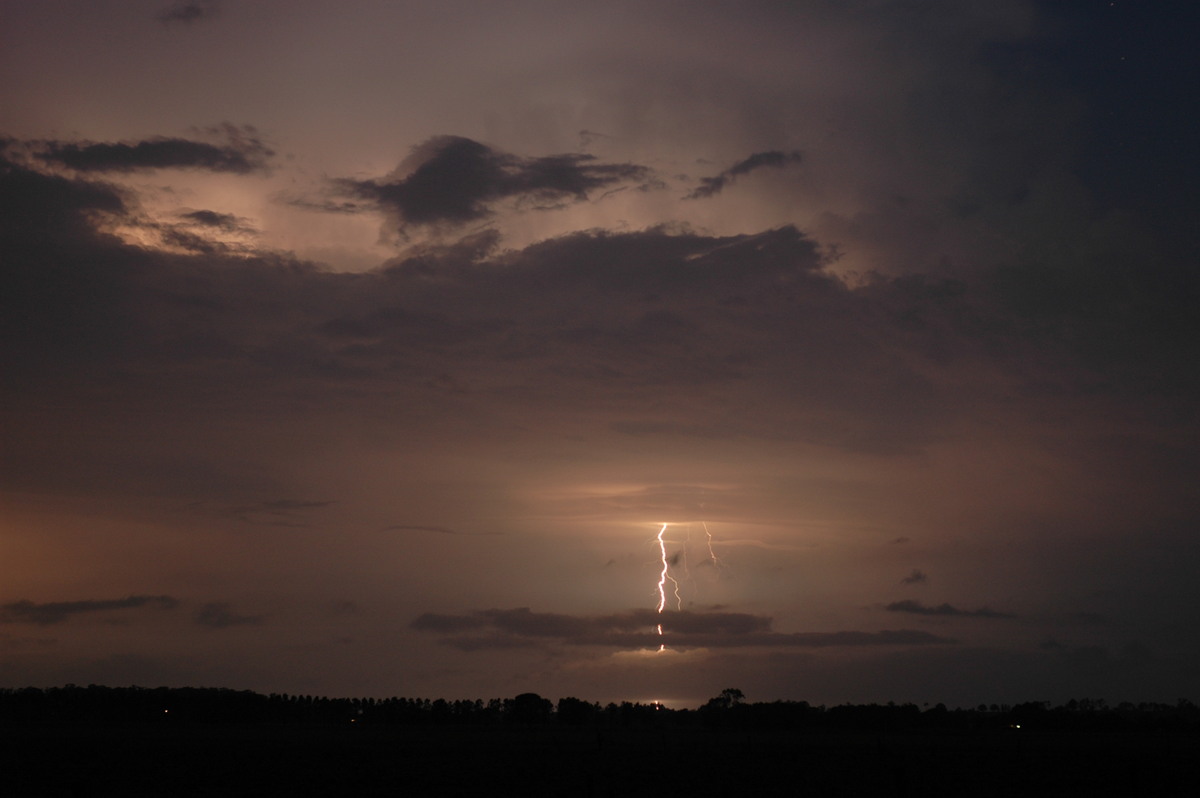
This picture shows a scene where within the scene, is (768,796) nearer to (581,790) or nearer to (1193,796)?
(581,790)

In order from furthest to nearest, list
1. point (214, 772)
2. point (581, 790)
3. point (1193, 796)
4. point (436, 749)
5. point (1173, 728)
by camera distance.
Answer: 1. point (1173, 728)
2. point (436, 749)
3. point (214, 772)
4. point (581, 790)
5. point (1193, 796)

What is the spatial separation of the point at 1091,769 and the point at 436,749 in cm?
4997

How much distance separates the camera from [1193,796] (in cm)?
4078

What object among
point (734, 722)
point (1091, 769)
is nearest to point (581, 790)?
point (1091, 769)

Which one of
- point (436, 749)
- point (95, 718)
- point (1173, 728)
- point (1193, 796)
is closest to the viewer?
point (1193, 796)

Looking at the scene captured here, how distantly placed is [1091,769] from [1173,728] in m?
108

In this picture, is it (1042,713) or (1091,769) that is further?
(1042,713)

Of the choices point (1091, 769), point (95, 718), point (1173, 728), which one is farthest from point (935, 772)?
point (95, 718)

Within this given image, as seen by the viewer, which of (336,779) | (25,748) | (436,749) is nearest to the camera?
(336,779)

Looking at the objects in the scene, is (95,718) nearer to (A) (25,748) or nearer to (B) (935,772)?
(A) (25,748)

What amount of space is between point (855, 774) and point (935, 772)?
4689 millimetres

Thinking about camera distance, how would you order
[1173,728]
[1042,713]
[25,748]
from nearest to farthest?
1. [25,748]
2. [1173,728]
3. [1042,713]

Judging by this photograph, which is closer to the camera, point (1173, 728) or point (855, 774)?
point (855, 774)

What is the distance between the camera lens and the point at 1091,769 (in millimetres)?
56812
